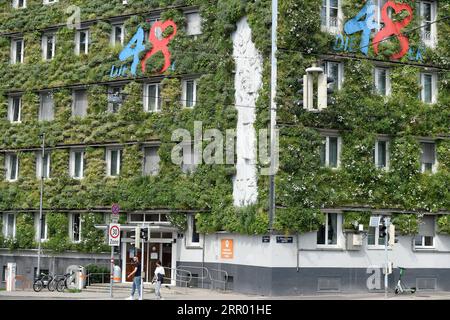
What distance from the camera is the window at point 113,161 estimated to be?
46.4m

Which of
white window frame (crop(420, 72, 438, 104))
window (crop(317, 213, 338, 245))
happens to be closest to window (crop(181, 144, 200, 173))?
window (crop(317, 213, 338, 245))

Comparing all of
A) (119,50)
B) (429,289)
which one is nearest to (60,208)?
(119,50)

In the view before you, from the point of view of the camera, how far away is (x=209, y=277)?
41.7 m

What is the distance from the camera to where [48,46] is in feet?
165

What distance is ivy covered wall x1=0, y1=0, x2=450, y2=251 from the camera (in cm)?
3866

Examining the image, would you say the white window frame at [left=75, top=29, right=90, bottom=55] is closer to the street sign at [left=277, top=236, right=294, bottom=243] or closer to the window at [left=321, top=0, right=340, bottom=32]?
the window at [left=321, top=0, right=340, bottom=32]

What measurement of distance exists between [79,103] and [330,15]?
15457 mm

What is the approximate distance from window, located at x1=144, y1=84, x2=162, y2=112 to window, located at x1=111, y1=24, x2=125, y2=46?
130 inches

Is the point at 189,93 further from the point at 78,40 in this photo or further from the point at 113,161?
the point at 78,40

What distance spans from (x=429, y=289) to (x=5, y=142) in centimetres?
2478

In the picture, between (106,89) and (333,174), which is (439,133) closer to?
(333,174)

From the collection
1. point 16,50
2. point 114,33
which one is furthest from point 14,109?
point 114,33

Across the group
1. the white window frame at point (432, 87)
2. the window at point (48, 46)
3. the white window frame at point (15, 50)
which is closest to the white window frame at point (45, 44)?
the window at point (48, 46)

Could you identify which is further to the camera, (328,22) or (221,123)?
(221,123)
